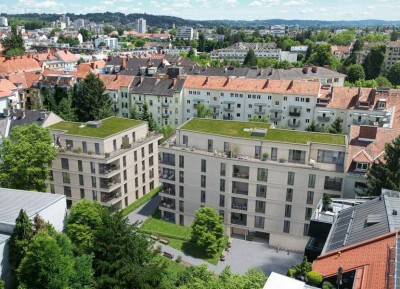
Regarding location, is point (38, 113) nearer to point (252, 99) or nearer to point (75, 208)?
point (75, 208)

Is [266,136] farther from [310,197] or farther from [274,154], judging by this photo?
[310,197]

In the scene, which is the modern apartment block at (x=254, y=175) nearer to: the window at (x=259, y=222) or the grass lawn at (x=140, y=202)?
the window at (x=259, y=222)

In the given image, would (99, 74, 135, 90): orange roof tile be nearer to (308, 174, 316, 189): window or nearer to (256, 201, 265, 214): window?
(256, 201, 265, 214): window

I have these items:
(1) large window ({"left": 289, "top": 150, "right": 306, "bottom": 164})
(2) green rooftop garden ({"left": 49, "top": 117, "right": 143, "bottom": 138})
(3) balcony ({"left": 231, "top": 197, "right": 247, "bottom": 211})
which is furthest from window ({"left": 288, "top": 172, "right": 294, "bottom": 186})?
(2) green rooftop garden ({"left": 49, "top": 117, "right": 143, "bottom": 138})

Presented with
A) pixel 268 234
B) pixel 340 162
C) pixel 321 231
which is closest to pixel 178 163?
pixel 268 234

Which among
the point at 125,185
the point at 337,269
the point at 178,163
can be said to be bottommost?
the point at 125,185

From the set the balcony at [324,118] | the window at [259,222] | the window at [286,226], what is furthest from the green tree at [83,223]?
the balcony at [324,118]

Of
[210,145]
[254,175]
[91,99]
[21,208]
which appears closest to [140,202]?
[210,145]
